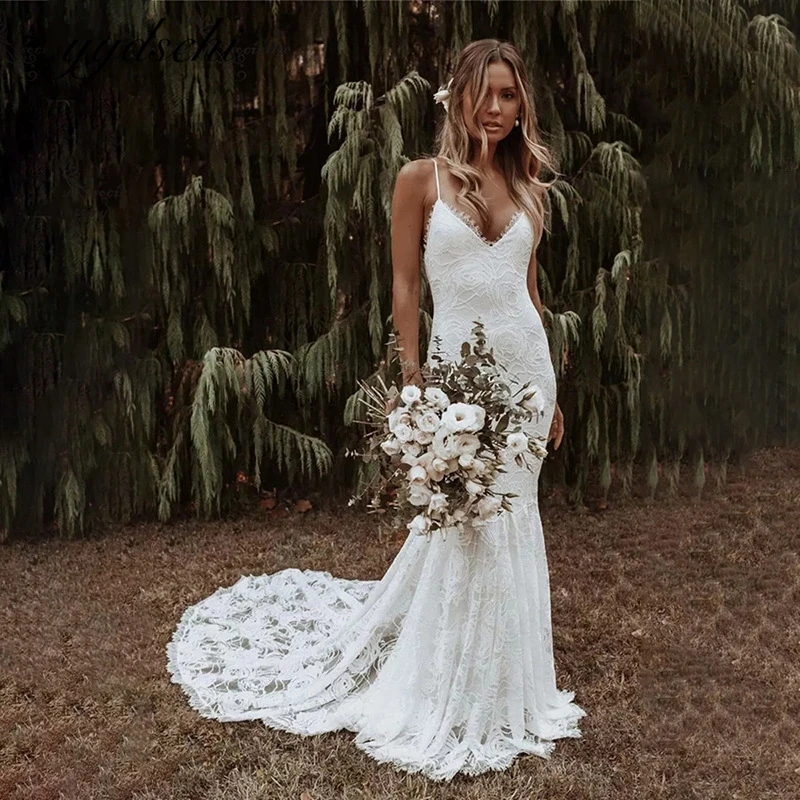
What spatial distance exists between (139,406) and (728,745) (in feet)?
9.47

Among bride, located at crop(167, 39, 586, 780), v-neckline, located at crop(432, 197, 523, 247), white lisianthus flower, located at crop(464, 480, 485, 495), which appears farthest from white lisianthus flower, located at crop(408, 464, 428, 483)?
v-neckline, located at crop(432, 197, 523, 247)

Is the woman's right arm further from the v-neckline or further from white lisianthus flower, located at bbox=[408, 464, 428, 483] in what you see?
white lisianthus flower, located at bbox=[408, 464, 428, 483]

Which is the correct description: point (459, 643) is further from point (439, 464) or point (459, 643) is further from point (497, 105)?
point (497, 105)

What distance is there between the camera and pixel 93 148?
385 cm

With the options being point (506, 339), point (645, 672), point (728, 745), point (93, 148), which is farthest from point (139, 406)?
point (728, 745)

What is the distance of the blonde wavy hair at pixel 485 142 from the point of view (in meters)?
2.17

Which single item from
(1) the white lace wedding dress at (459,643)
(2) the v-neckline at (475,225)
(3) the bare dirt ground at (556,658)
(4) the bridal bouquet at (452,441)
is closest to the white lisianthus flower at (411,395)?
(4) the bridal bouquet at (452,441)

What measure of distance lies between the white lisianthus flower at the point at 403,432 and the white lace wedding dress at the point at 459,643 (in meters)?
0.43

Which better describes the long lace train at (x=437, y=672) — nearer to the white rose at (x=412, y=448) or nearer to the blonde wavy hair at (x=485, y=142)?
the white rose at (x=412, y=448)

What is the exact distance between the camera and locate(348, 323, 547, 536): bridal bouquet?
6.32 ft

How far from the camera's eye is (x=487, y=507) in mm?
2012

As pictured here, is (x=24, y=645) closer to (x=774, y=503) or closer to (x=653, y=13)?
(x=774, y=503)

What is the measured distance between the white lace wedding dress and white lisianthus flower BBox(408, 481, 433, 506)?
0.31 m

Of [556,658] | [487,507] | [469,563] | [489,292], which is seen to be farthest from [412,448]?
[556,658]
